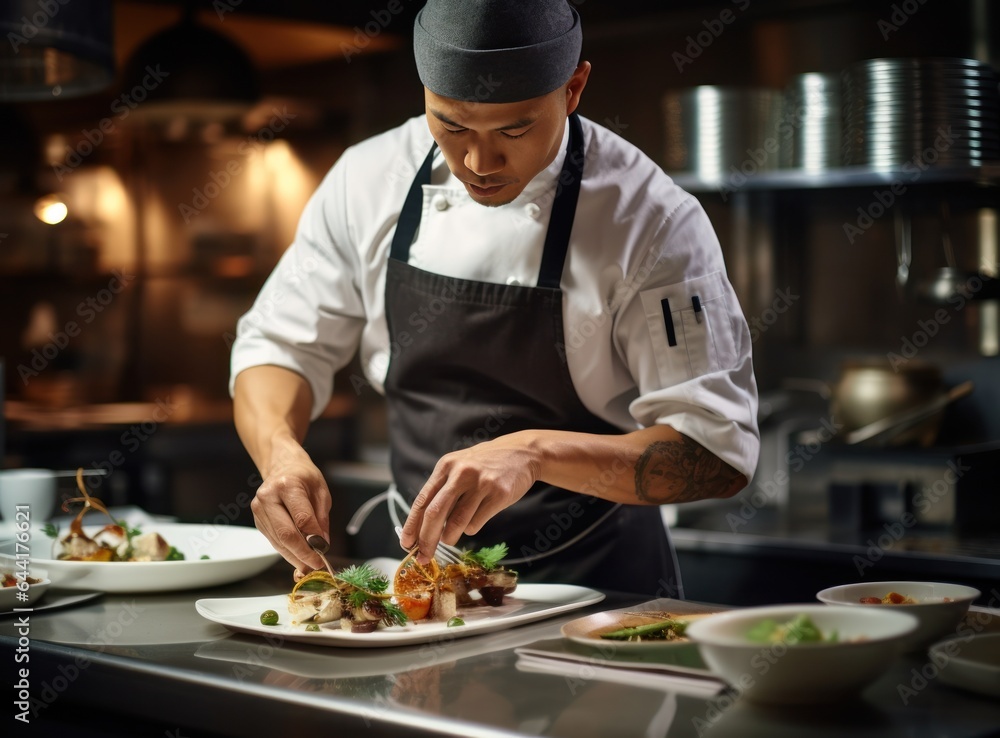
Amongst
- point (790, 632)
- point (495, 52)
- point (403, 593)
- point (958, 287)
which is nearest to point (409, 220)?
point (495, 52)

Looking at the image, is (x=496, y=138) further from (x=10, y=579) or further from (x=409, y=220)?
(x=10, y=579)

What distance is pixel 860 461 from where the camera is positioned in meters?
3.18

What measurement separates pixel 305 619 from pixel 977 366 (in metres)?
2.50

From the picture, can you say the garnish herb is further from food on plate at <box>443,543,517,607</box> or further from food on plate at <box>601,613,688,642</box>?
food on plate at <box>601,613,688,642</box>

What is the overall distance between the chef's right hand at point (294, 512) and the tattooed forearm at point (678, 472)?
49 centimetres

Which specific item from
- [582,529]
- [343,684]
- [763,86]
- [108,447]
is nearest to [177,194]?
[108,447]

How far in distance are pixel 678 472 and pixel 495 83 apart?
0.65m

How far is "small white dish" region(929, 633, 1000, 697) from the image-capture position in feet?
3.98

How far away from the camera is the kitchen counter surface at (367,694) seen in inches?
45.3

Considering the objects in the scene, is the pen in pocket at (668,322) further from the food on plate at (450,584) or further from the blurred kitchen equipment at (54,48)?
the blurred kitchen equipment at (54,48)

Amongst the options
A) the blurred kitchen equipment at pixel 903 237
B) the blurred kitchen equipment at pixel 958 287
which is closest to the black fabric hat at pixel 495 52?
the blurred kitchen equipment at pixel 958 287

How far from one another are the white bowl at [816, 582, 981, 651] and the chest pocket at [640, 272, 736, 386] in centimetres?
46

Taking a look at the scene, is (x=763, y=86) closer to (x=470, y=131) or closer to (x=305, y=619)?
(x=470, y=131)

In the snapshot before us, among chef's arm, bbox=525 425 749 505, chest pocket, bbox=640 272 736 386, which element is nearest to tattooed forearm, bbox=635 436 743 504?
chef's arm, bbox=525 425 749 505
